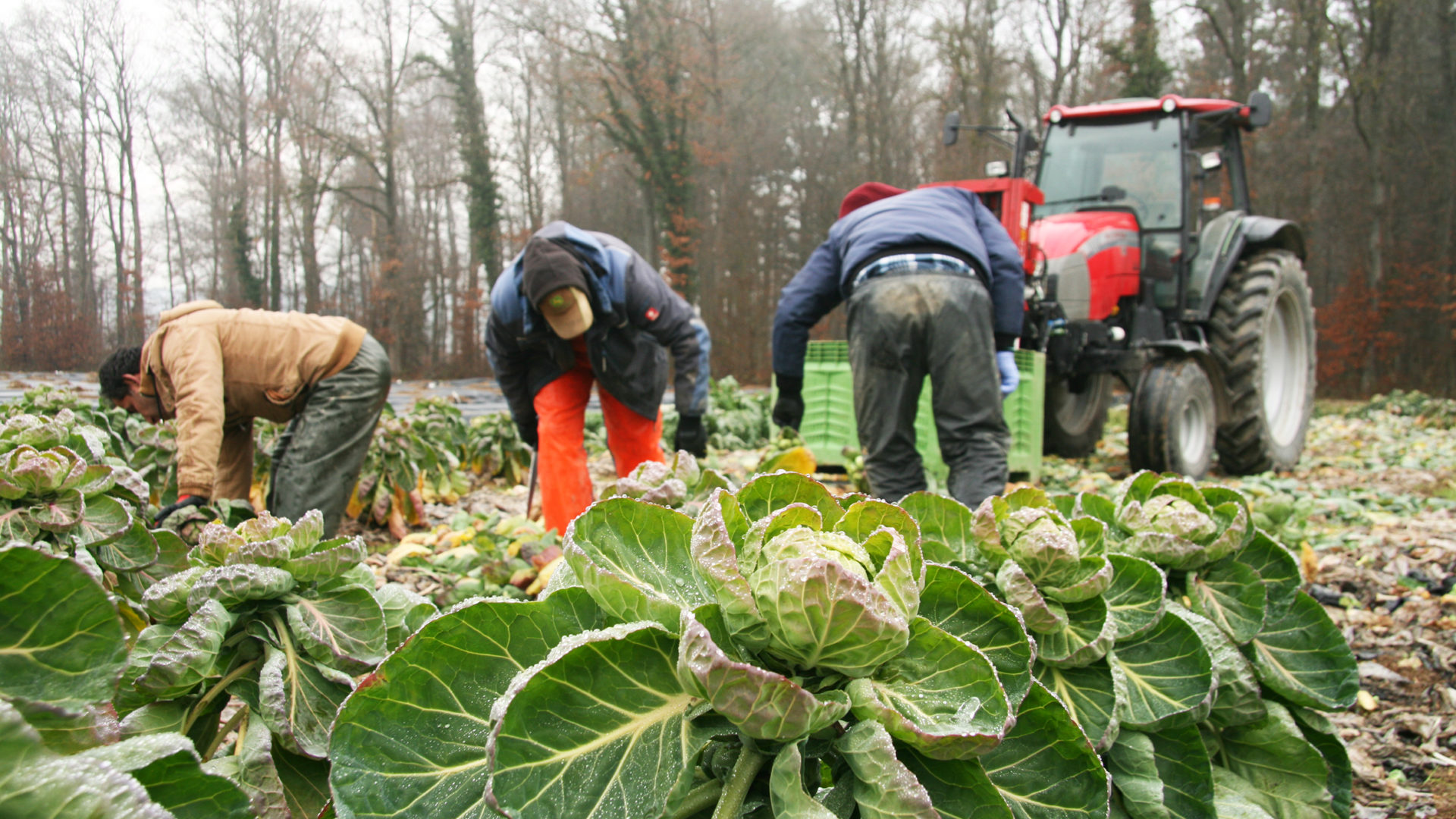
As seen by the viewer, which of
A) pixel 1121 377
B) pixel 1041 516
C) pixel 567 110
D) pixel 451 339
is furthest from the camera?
pixel 567 110

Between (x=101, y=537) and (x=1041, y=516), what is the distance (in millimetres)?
1960

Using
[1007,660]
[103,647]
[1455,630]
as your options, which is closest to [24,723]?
[103,647]

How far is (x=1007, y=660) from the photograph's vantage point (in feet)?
3.23

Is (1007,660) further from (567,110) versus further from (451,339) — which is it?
(567,110)

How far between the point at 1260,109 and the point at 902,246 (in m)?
4.14

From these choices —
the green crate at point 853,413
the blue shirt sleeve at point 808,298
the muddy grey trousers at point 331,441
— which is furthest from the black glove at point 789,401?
the muddy grey trousers at point 331,441

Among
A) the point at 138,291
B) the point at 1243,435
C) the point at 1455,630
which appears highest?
the point at 138,291

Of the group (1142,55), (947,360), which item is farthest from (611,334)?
(1142,55)

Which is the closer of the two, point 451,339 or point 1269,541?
point 1269,541

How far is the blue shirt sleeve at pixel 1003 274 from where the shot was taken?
13.7ft

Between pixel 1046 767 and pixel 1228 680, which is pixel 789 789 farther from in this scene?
pixel 1228 680

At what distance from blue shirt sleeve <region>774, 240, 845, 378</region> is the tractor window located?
3621mm

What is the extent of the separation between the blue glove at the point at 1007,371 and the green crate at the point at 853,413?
1178mm

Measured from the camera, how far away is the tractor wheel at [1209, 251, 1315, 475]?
21.3 ft
